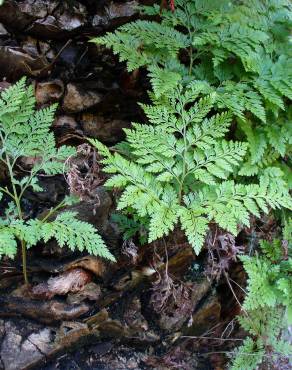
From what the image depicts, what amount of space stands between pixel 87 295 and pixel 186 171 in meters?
1.26

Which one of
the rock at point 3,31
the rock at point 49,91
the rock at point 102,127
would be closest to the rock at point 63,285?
the rock at point 102,127

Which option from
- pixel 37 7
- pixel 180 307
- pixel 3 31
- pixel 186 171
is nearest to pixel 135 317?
pixel 180 307

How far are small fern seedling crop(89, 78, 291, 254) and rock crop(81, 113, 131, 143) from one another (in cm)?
41

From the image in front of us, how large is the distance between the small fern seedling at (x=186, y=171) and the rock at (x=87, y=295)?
766mm

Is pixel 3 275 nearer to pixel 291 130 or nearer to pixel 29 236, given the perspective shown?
Answer: pixel 29 236

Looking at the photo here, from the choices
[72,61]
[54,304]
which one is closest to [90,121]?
[72,61]

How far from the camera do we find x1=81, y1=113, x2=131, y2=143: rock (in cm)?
336

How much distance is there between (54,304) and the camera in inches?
118

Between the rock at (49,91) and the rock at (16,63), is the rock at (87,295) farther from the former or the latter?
the rock at (16,63)

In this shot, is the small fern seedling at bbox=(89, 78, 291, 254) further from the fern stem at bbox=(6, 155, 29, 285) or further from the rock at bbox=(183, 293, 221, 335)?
the rock at bbox=(183, 293, 221, 335)

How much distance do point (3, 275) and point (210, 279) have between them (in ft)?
5.95

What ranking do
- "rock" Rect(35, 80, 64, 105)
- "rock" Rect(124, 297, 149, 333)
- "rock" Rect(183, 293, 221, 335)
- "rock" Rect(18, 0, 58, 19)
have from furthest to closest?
"rock" Rect(183, 293, 221, 335) < "rock" Rect(124, 297, 149, 333) < "rock" Rect(35, 80, 64, 105) < "rock" Rect(18, 0, 58, 19)

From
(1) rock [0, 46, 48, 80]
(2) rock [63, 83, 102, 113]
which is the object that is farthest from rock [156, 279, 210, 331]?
(1) rock [0, 46, 48, 80]

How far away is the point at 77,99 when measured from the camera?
3275mm
